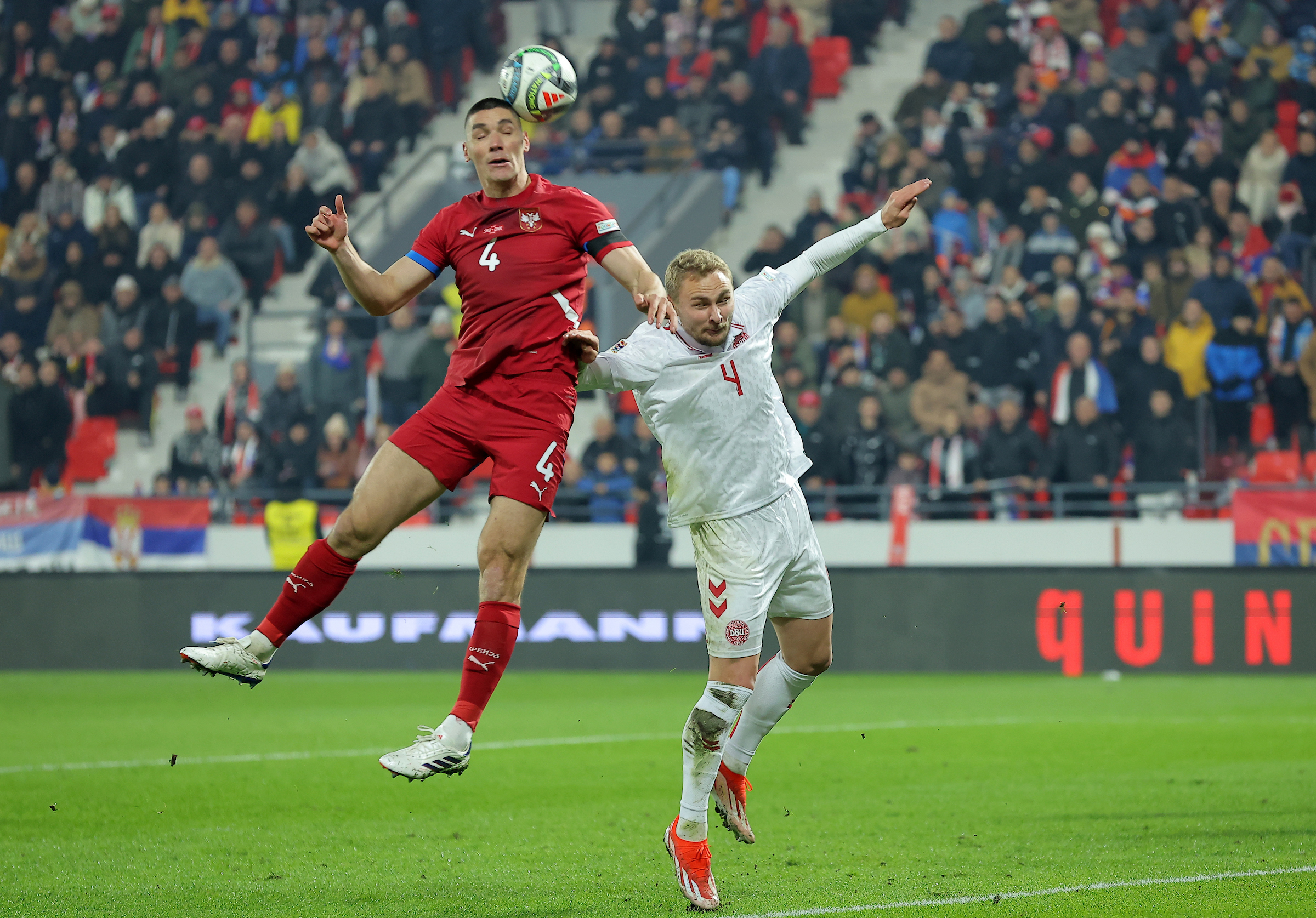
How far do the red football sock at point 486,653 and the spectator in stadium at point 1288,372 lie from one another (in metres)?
11.7

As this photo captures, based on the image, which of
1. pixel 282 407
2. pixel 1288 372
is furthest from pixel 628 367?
pixel 282 407

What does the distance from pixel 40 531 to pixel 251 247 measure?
6.04m

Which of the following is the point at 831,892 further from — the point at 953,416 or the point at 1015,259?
the point at 1015,259

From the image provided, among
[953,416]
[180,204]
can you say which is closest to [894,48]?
[953,416]

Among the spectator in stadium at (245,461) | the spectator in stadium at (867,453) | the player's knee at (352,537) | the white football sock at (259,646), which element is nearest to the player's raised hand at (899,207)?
the player's knee at (352,537)

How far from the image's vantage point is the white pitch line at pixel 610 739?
9352 millimetres

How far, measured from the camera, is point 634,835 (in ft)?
22.9

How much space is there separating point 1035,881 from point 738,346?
2.10 meters

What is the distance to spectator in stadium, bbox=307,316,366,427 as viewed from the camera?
18.5 metres

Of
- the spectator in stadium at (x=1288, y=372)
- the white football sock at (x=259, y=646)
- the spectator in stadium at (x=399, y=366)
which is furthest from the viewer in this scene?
the spectator in stadium at (x=399, y=366)

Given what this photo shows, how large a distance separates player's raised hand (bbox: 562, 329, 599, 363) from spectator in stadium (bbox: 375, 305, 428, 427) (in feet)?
39.6

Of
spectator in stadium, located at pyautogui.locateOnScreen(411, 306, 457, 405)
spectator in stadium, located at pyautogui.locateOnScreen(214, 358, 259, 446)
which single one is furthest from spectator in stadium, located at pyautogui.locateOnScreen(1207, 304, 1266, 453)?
spectator in stadium, located at pyautogui.locateOnScreen(214, 358, 259, 446)

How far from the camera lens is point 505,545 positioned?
591 centimetres

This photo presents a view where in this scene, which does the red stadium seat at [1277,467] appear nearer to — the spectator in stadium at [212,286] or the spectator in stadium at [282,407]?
the spectator in stadium at [282,407]
